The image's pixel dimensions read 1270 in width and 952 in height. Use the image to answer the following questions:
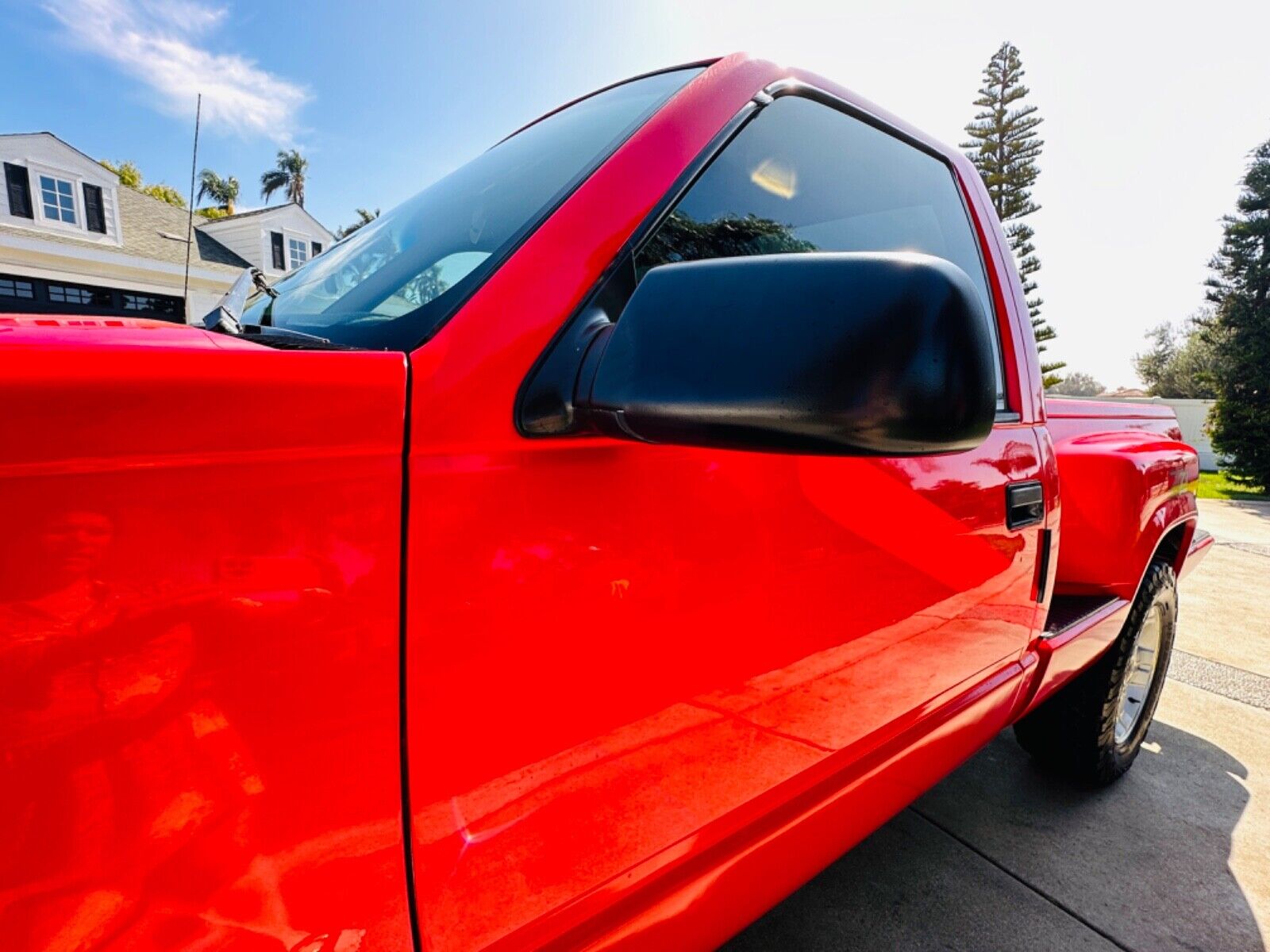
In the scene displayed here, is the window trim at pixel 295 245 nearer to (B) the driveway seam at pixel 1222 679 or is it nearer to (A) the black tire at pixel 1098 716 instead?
(B) the driveway seam at pixel 1222 679

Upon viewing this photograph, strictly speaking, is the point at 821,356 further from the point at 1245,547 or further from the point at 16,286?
the point at 16,286

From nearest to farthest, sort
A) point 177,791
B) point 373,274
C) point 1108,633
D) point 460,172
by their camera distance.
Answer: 1. point 177,791
2. point 373,274
3. point 460,172
4. point 1108,633

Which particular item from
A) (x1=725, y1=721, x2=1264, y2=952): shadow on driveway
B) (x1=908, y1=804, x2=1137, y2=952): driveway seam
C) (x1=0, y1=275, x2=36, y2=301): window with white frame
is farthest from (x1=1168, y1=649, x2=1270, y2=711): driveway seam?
(x1=0, y1=275, x2=36, y2=301): window with white frame

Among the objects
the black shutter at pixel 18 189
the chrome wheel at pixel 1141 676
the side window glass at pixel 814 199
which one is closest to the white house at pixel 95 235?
the black shutter at pixel 18 189

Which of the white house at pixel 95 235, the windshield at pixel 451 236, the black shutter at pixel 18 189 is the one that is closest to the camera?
the windshield at pixel 451 236

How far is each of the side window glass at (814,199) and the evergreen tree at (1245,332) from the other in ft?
76.6

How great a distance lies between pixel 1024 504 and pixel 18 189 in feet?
59.4

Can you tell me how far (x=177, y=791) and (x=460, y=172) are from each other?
136 cm

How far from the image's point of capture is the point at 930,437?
0.67m

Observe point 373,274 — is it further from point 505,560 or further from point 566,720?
point 566,720

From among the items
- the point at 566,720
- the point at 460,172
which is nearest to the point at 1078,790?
the point at 566,720

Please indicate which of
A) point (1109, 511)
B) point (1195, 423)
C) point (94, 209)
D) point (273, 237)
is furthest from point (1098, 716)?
point (1195, 423)

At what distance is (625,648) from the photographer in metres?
0.92

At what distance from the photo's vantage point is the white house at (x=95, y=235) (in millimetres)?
12805
